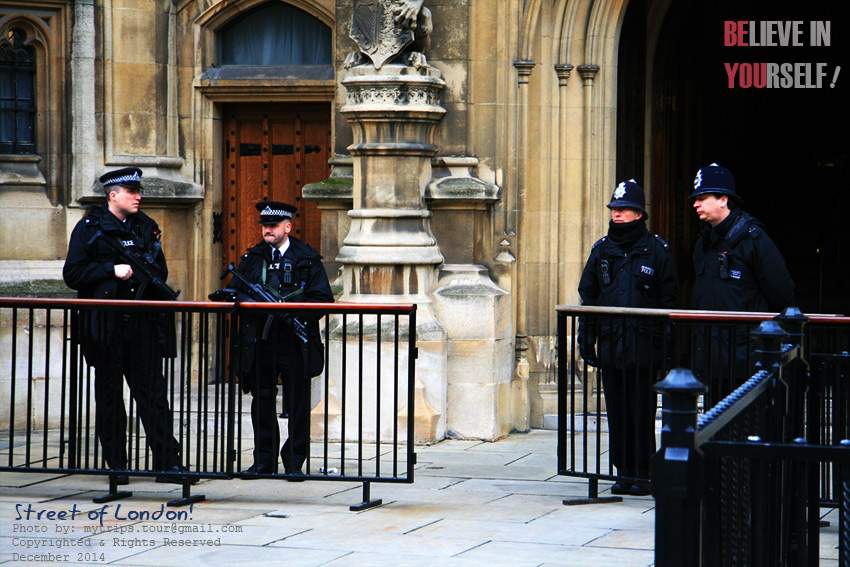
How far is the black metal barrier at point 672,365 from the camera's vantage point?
6223 millimetres

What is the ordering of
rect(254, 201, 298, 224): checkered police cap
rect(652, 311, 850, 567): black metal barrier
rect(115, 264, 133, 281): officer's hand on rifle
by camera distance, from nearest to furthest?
1. rect(652, 311, 850, 567): black metal barrier
2. rect(115, 264, 133, 281): officer's hand on rifle
3. rect(254, 201, 298, 224): checkered police cap

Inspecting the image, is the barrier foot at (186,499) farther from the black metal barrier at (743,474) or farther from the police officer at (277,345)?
the black metal barrier at (743,474)

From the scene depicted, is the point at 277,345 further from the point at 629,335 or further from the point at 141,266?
the point at 629,335

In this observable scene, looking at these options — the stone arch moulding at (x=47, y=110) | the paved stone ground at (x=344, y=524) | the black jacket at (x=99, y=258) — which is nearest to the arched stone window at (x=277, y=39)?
the stone arch moulding at (x=47, y=110)

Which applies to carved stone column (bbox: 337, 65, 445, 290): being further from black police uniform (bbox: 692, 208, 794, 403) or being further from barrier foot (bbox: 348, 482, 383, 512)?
black police uniform (bbox: 692, 208, 794, 403)

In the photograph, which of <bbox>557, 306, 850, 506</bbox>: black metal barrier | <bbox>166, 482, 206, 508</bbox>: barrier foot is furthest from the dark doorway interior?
<bbox>166, 482, 206, 508</bbox>: barrier foot

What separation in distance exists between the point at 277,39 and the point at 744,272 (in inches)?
201

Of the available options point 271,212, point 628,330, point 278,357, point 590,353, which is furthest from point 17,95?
point 628,330

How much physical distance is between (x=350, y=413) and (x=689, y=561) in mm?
6352

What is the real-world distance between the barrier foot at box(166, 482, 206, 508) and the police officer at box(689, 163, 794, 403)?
281 cm

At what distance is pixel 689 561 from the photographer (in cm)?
264

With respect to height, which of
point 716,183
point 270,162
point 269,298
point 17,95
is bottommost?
point 269,298

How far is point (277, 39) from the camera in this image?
10.5m

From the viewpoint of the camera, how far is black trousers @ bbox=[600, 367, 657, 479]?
6.74 metres
